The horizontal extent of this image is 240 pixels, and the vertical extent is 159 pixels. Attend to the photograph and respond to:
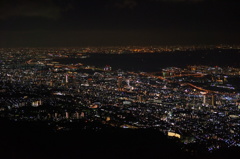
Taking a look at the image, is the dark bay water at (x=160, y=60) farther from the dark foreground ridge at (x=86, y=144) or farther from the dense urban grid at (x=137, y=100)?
the dark foreground ridge at (x=86, y=144)

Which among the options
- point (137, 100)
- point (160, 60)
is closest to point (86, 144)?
point (137, 100)

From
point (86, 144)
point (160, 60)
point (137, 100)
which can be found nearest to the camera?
point (86, 144)

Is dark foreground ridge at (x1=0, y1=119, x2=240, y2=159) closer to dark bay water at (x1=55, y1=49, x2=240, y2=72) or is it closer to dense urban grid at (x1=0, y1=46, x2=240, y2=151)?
dense urban grid at (x1=0, y1=46, x2=240, y2=151)

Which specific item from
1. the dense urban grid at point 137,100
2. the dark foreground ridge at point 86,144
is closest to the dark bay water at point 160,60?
the dense urban grid at point 137,100

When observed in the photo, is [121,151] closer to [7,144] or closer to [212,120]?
[7,144]

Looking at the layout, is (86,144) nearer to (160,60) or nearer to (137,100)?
(137,100)

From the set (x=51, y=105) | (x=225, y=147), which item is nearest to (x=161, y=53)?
(x=51, y=105)
